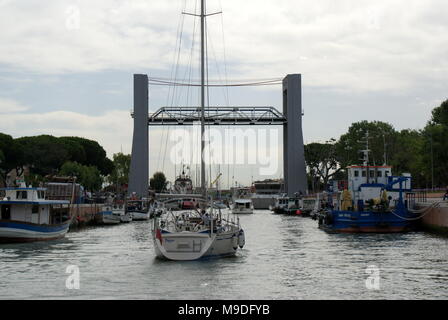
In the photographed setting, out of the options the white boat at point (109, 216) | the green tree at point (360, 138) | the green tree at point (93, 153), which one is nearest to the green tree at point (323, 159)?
the green tree at point (360, 138)

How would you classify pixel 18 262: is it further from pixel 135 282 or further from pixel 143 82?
pixel 143 82

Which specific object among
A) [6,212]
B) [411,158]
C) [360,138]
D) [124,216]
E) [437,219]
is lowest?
[124,216]

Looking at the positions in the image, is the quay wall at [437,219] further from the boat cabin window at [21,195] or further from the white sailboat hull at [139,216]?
the white sailboat hull at [139,216]

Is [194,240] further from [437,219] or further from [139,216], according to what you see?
[139,216]

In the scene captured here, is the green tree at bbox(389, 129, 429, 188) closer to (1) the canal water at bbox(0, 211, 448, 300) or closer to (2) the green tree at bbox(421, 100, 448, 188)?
(2) the green tree at bbox(421, 100, 448, 188)

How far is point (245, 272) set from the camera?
2614 centimetres

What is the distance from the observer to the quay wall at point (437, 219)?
4406 centimetres

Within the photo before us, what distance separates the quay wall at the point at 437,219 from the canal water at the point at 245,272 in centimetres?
541

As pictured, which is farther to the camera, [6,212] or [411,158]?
[411,158]

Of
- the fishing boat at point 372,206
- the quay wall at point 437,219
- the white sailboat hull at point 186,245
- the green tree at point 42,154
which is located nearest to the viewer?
the white sailboat hull at point 186,245

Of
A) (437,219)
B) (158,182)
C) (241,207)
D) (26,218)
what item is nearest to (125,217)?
(241,207)

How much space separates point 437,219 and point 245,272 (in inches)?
931
